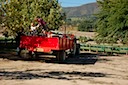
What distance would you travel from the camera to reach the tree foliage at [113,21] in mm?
39469

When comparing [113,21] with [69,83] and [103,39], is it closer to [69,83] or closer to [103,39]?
[103,39]

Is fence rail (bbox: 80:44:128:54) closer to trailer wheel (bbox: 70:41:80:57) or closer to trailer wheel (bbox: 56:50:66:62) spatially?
trailer wheel (bbox: 70:41:80:57)

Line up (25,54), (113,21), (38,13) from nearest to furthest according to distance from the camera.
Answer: (25,54), (38,13), (113,21)

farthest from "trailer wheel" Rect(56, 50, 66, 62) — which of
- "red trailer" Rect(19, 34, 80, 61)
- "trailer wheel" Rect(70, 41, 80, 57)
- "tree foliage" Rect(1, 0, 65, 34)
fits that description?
"tree foliage" Rect(1, 0, 65, 34)

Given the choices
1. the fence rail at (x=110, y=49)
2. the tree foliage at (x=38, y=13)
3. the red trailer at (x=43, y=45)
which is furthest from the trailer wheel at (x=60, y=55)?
the fence rail at (x=110, y=49)

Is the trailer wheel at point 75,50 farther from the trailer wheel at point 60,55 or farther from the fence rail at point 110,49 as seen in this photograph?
the fence rail at point 110,49

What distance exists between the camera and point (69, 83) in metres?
12.4

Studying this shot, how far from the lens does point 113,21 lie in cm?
4097

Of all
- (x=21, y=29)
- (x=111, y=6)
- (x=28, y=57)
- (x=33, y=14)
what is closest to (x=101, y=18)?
(x=111, y=6)

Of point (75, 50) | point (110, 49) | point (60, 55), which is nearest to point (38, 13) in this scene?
point (110, 49)

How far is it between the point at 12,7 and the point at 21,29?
552 centimetres

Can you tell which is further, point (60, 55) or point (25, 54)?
point (25, 54)

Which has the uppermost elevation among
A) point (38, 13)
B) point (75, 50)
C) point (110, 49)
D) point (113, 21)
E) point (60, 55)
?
point (38, 13)

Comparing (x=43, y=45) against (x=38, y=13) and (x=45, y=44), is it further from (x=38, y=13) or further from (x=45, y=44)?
(x=38, y=13)
